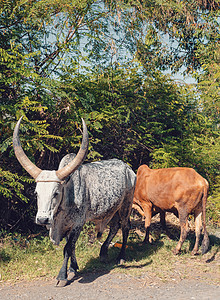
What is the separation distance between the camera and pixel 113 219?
676cm

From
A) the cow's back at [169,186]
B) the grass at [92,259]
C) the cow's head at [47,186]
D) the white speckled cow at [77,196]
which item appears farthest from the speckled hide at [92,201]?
the cow's back at [169,186]

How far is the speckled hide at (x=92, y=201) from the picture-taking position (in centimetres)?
529

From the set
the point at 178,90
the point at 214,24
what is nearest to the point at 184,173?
the point at 178,90

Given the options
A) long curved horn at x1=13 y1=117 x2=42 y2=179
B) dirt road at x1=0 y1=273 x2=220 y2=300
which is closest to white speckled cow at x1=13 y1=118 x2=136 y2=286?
long curved horn at x1=13 y1=117 x2=42 y2=179

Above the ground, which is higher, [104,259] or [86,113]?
[86,113]

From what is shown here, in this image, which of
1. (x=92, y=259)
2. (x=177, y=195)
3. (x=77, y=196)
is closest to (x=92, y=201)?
(x=77, y=196)

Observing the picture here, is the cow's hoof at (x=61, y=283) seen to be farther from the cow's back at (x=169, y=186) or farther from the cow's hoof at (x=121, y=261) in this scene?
the cow's back at (x=169, y=186)

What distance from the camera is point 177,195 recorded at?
7105mm

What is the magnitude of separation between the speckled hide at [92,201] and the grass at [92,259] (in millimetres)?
344

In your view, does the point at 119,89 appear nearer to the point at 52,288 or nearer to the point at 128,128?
the point at 128,128

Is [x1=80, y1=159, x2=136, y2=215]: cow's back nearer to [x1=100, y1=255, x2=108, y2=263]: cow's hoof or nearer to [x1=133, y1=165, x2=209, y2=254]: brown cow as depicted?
[x1=100, y1=255, x2=108, y2=263]: cow's hoof

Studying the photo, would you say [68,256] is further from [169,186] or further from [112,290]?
[169,186]

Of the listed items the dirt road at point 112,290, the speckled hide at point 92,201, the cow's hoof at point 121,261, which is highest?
the speckled hide at point 92,201

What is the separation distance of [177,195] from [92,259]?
6.77ft
